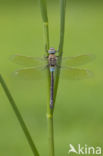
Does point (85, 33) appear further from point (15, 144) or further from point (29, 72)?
point (29, 72)

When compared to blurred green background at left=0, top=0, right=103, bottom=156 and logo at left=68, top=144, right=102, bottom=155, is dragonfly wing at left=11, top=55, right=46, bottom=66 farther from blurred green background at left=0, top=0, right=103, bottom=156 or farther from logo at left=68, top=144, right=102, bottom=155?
blurred green background at left=0, top=0, right=103, bottom=156

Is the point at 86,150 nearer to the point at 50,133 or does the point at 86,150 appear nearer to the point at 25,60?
the point at 25,60

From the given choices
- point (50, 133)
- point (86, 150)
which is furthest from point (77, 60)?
point (86, 150)

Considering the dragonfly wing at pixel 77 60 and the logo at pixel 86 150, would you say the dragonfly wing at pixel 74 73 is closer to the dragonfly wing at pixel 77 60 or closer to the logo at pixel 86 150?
the dragonfly wing at pixel 77 60

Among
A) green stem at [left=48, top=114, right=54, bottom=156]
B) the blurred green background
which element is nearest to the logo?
the blurred green background

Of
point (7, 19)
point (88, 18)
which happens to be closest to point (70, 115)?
point (88, 18)
